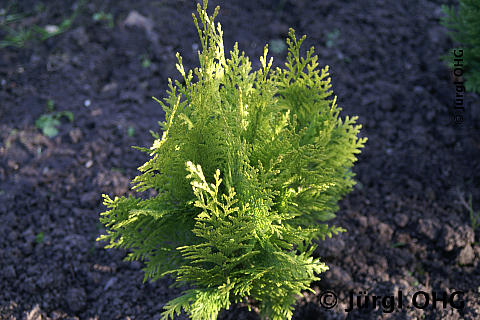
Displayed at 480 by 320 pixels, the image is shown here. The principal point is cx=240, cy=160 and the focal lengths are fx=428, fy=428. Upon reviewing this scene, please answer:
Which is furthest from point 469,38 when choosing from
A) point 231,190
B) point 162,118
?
point 231,190

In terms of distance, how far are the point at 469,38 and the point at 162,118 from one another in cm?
308

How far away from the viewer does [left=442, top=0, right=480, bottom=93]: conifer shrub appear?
12.6 ft

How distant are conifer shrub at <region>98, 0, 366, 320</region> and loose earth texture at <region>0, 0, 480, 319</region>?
74 centimetres

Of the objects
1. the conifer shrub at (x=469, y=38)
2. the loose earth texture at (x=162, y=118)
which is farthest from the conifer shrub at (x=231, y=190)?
the conifer shrub at (x=469, y=38)

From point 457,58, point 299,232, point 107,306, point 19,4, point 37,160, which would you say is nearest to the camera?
point 299,232

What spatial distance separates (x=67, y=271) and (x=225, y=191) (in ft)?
5.33

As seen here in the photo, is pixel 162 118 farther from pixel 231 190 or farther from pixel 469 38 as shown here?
pixel 469 38

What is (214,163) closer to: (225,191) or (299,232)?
(225,191)

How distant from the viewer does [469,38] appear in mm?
4094

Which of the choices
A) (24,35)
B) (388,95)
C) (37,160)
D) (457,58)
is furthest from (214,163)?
(24,35)

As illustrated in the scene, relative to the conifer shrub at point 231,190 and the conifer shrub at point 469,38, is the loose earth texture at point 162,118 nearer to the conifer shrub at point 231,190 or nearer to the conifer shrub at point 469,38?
the conifer shrub at point 469,38

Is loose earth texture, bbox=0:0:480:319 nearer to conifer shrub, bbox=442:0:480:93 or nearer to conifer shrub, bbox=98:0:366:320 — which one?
conifer shrub, bbox=442:0:480:93

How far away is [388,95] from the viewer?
4.47 meters

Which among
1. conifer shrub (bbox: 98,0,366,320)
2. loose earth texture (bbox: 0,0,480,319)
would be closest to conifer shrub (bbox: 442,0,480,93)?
loose earth texture (bbox: 0,0,480,319)
